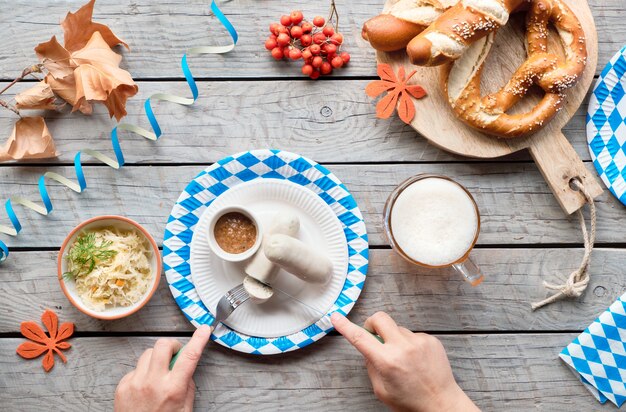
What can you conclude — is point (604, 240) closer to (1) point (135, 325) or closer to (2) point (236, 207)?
(2) point (236, 207)

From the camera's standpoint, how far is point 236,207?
Result: 1318 millimetres

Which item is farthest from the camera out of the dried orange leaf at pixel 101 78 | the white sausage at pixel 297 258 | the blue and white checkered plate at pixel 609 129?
the blue and white checkered plate at pixel 609 129

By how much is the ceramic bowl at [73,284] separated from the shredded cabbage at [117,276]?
0.01 meters

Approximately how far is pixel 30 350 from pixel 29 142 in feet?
1.60

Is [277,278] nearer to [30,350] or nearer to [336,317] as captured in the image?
[336,317]

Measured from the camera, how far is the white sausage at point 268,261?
1.32 m

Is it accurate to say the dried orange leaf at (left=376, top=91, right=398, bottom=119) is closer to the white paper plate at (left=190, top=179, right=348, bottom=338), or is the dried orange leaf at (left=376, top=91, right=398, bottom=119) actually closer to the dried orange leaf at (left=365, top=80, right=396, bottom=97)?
the dried orange leaf at (left=365, top=80, right=396, bottom=97)

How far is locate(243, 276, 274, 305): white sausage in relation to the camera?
1.33 metres

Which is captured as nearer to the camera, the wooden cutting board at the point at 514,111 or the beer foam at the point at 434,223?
the beer foam at the point at 434,223

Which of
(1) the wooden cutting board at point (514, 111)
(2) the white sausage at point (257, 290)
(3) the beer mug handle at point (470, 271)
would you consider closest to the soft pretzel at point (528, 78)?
(1) the wooden cutting board at point (514, 111)

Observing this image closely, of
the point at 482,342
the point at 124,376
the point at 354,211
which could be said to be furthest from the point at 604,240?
the point at 124,376

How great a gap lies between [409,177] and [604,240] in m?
0.50

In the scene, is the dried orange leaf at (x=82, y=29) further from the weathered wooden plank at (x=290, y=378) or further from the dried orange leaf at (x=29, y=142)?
the weathered wooden plank at (x=290, y=378)

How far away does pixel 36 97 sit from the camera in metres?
1.40
